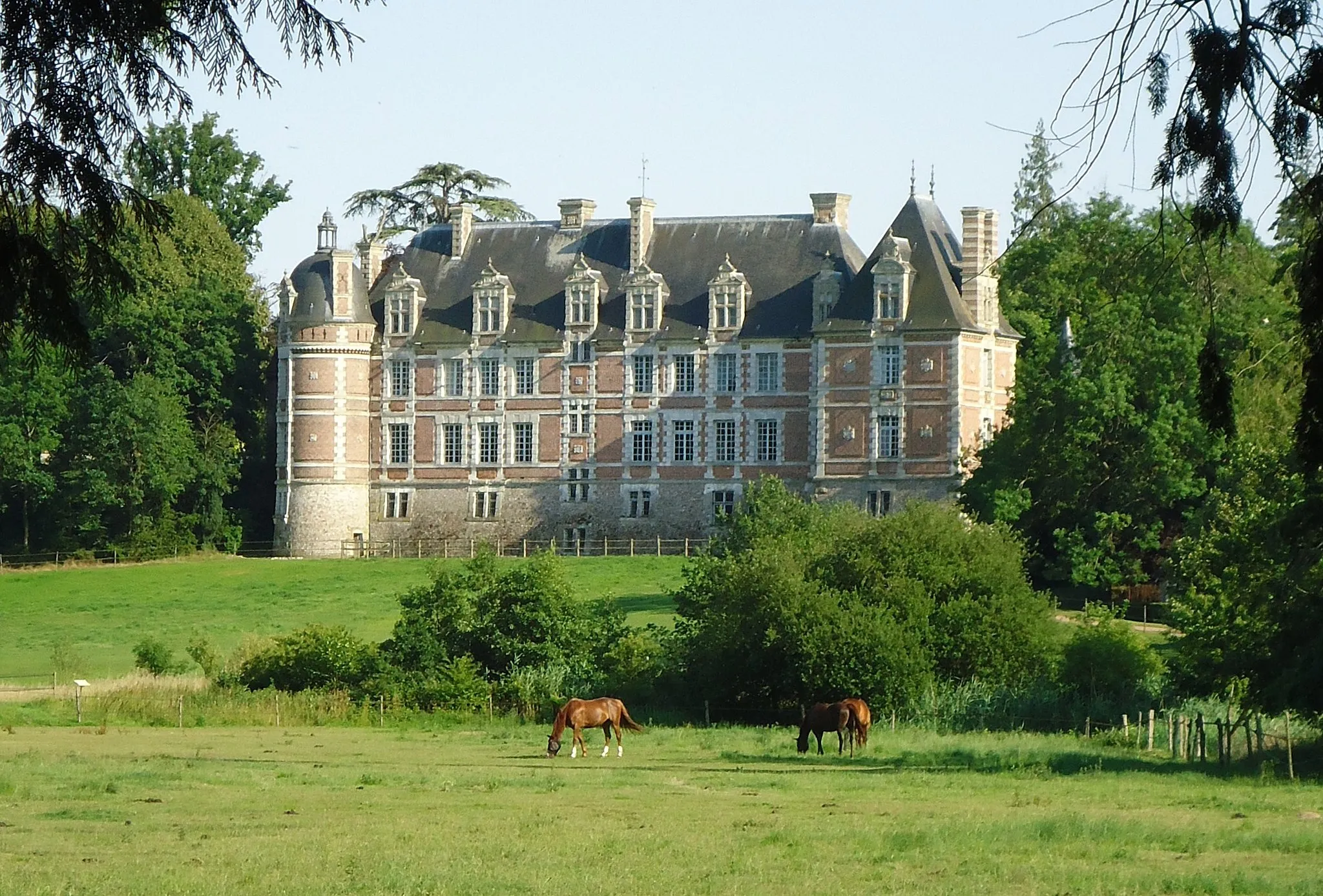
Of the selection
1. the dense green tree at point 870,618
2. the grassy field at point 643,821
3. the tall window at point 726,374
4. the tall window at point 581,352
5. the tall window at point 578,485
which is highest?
the tall window at point 581,352

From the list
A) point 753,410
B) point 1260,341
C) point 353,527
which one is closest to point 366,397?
point 353,527

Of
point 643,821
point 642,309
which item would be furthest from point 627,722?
point 642,309

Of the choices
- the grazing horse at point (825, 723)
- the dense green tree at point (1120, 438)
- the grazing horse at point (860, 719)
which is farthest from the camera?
the dense green tree at point (1120, 438)

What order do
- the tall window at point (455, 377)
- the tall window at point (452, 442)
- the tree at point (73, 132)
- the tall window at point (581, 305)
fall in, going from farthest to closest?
1. the tall window at point (455, 377)
2. the tall window at point (452, 442)
3. the tall window at point (581, 305)
4. the tree at point (73, 132)

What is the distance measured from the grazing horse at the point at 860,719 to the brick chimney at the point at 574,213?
128ft

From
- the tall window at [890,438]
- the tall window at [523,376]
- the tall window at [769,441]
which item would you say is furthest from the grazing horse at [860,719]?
the tall window at [523,376]

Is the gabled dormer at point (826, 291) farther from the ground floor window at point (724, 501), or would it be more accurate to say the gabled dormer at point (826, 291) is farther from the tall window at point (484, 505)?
the tall window at point (484, 505)

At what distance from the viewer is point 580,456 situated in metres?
64.4

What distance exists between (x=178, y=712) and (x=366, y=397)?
32.1 m

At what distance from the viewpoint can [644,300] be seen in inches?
2507

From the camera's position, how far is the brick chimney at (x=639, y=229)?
6494cm

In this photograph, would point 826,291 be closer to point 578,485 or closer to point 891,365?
point 891,365

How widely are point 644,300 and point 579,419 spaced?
3968 millimetres

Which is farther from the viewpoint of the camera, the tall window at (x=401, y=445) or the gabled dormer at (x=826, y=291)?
the tall window at (x=401, y=445)
